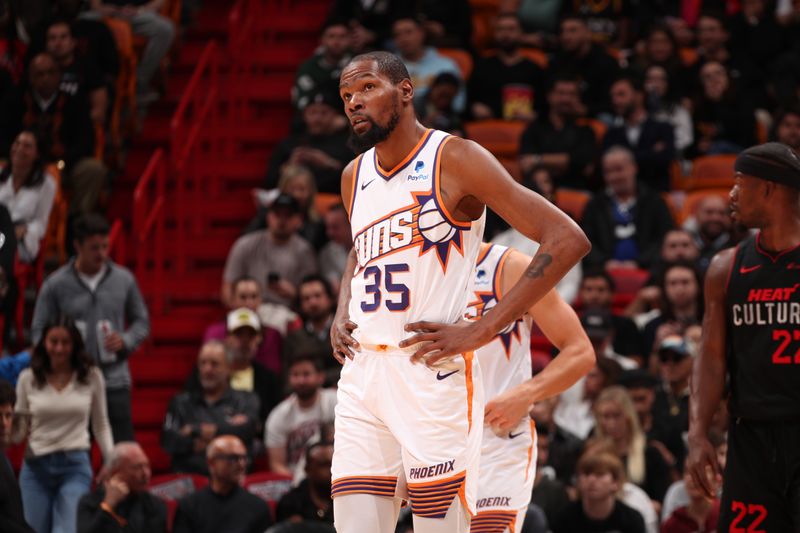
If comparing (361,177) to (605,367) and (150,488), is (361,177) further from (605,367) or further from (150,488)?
(605,367)

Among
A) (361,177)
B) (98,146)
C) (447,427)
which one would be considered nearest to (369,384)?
(447,427)

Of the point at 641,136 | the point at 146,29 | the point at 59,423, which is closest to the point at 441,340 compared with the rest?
the point at 59,423

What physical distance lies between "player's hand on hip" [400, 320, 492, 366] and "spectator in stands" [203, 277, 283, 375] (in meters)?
6.79

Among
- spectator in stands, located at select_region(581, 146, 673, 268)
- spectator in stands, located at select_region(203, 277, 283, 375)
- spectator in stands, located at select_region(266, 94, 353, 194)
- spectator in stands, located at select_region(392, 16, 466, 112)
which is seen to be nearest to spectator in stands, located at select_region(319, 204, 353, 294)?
spectator in stands, located at select_region(203, 277, 283, 375)

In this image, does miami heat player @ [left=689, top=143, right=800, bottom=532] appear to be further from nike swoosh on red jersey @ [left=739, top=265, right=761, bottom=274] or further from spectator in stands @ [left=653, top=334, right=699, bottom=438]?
spectator in stands @ [left=653, top=334, right=699, bottom=438]

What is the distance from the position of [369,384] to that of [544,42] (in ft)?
40.3

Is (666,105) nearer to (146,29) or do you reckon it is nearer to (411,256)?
(146,29)

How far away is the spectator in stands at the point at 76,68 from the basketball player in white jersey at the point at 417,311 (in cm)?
849

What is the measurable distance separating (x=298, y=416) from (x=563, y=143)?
16.2 feet

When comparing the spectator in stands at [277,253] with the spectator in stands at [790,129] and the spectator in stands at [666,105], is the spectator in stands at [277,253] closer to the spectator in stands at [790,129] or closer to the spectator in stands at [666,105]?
the spectator in stands at [666,105]

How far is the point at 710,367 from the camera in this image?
6141 millimetres

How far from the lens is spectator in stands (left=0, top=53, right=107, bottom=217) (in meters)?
12.5

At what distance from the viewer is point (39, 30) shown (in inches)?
526

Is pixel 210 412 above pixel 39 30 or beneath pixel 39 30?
beneath
